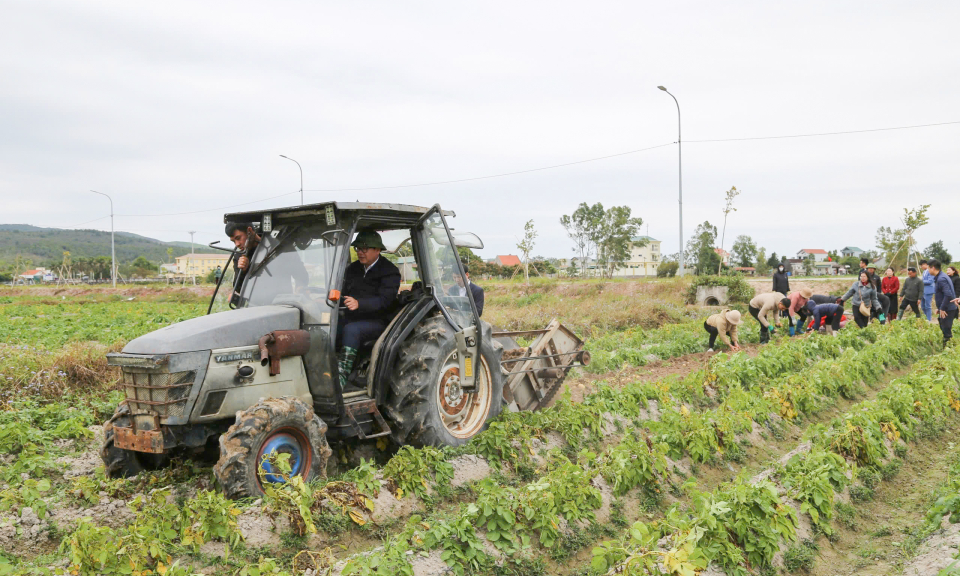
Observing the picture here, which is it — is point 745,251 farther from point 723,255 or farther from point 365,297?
point 365,297

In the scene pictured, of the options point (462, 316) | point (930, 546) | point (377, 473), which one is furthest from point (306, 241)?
point (930, 546)

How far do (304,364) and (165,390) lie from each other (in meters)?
1.10

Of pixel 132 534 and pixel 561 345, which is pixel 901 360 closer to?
pixel 561 345

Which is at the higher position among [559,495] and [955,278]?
[955,278]

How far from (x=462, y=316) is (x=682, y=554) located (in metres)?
3.31

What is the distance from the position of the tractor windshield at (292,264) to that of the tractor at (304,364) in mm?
12

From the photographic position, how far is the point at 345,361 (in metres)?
5.87

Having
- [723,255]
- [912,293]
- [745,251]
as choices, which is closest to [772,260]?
[745,251]

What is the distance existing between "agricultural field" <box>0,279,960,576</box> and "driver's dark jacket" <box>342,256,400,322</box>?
1.23m

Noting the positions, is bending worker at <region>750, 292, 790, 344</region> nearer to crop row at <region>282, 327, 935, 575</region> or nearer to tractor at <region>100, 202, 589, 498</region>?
crop row at <region>282, 327, 935, 575</region>

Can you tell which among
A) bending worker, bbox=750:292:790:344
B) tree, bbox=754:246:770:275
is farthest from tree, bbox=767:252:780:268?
bending worker, bbox=750:292:790:344

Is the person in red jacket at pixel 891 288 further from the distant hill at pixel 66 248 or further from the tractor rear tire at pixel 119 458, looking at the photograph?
the distant hill at pixel 66 248

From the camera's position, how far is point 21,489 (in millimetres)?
4875

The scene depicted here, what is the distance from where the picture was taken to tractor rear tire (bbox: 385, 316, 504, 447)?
588 cm
